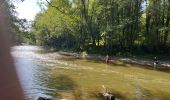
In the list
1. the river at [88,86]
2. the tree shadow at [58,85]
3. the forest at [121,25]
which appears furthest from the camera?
the forest at [121,25]

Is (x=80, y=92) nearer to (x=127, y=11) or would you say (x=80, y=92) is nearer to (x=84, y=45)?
(x=127, y=11)

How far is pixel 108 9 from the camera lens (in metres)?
57.5

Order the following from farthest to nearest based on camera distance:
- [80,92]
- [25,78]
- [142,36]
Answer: [142,36]
[25,78]
[80,92]

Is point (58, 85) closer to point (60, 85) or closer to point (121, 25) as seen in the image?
point (60, 85)

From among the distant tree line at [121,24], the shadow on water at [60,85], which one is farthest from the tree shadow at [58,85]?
the distant tree line at [121,24]

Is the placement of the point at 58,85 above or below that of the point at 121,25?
below

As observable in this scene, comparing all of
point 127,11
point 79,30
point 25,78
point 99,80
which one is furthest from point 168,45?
point 25,78

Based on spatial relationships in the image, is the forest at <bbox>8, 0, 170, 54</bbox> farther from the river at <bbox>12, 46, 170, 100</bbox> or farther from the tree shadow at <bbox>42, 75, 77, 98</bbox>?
the tree shadow at <bbox>42, 75, 77, 98</bbox>

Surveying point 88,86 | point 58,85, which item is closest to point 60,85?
point 58,85

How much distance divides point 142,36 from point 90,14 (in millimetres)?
11522

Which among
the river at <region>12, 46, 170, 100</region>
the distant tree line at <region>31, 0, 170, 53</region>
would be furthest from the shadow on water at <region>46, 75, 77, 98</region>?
the distant tree line at <region>31, 0, 170, 53</region>

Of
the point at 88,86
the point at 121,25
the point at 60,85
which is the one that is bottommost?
the point at 88,86

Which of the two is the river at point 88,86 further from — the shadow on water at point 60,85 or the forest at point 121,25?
the forest at point 121,25

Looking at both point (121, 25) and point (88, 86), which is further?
point (121, 25)
